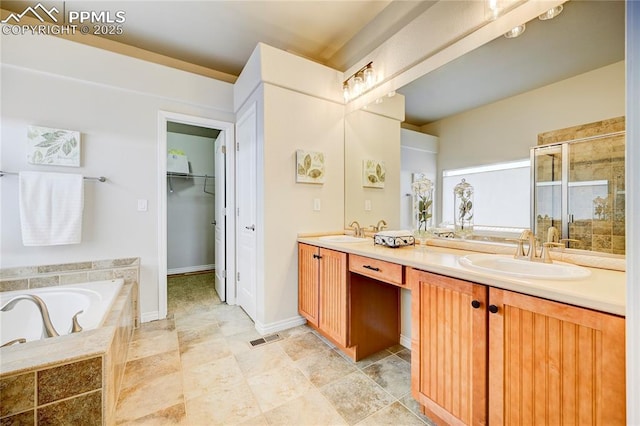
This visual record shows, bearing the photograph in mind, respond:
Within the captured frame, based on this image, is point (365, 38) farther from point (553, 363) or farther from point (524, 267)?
point (553, 363)

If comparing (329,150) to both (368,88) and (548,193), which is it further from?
(548,193)

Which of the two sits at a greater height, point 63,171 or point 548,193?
point 63,171

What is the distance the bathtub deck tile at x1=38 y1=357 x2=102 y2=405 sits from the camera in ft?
3.15

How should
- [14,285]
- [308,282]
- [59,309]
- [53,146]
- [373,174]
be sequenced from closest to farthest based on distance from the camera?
[59,309]
[14,285]
[53,146]
[308,282]
[373,174]

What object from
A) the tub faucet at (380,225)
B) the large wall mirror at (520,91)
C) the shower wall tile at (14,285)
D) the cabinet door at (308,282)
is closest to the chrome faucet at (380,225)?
the tub faucet at (380,225)

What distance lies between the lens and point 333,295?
73.5 inches

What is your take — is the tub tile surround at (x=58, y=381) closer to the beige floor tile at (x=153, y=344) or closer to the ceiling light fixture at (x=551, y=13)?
the beige floor tile at (x=153, y=344)

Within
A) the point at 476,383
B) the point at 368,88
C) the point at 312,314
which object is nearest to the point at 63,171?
the point at 312,314

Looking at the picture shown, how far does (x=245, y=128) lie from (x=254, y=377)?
2.16m

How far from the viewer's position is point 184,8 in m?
2.08

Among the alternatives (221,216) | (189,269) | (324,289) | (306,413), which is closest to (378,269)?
(324,289)

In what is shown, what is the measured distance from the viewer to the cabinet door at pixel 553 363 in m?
0.72

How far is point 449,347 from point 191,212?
175 inches

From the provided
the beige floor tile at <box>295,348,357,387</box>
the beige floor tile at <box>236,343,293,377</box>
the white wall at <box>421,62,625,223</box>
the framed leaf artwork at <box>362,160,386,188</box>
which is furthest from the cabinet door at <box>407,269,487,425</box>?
the framed leaf artwork at <box>362,160,386,188</box>
